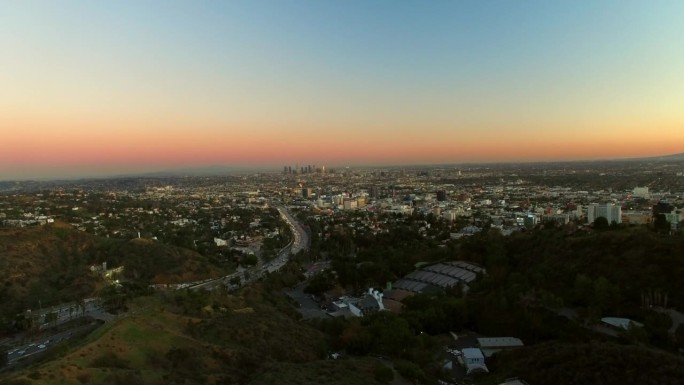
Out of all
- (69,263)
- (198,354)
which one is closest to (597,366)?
(198,354)

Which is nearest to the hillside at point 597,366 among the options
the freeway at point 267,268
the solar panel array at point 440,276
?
the solar panel array at point 440,276

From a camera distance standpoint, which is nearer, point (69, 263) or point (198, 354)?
point (198, 354)

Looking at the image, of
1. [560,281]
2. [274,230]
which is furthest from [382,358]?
[274,230]

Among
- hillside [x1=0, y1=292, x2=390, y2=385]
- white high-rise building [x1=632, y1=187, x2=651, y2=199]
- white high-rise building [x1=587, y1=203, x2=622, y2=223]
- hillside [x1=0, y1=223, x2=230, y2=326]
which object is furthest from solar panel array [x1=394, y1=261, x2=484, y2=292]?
white high-rise building [x1=632, y1=187, x2=651, y2=199]

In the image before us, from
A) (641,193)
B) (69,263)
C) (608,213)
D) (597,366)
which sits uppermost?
(608,213)

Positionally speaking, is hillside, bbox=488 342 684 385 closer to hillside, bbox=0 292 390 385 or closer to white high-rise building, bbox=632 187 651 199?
hillside, bbox=0 292 390 385

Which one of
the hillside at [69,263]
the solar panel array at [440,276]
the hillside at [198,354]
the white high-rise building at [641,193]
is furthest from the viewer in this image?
the white high-rise building at [641,193]

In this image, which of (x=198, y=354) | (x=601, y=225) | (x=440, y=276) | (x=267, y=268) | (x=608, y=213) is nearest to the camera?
(x=198, y=354)

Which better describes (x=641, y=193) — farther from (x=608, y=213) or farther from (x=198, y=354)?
(x=198, y=354)

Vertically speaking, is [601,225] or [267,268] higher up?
[601,225]

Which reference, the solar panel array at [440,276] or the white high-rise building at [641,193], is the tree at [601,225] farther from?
the white high-rise building at [641,193]

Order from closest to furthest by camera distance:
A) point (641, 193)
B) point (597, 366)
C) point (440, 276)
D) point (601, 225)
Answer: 1. point (597, 366)
2. point (440, 276)
3. point (601, 225)
4. point (641, 193)
